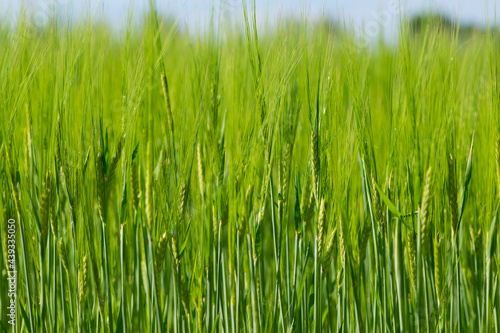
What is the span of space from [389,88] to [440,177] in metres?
0.19

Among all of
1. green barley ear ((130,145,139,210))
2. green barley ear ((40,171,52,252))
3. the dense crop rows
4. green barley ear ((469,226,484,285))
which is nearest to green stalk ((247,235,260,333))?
the dense crop rows

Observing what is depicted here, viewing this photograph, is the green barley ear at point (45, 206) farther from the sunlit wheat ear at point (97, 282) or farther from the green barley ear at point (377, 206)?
the green barley ear at point (377, 206)

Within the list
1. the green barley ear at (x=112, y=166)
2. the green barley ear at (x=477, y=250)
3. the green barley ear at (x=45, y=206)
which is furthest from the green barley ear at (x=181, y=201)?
the green barley ear at (x=477, y=250)

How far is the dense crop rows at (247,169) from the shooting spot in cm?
80

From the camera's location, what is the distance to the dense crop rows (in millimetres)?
796

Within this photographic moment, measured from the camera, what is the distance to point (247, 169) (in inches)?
32.9

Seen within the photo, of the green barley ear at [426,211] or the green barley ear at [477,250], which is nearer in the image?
the green barley ear at [426,211]

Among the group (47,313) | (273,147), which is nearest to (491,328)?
(273,147)

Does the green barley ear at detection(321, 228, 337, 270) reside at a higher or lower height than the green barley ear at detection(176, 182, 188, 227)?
lower

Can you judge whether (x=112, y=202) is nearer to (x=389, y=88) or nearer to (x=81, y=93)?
(x=81, y=93)

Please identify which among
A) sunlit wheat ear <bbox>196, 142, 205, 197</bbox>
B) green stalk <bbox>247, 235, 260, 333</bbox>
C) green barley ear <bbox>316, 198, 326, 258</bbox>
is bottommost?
green stalk <bbox>247, 235, 260, 333</bbox>

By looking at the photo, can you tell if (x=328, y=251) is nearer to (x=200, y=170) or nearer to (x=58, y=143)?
(x=200, y=170)

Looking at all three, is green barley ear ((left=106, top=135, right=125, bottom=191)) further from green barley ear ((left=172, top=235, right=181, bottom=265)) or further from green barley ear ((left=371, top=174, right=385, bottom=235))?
green barley ear ((left=371, top=174, right=385, bottom=235))

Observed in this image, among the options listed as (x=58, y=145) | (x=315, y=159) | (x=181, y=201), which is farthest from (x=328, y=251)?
(x=58, y=145)
